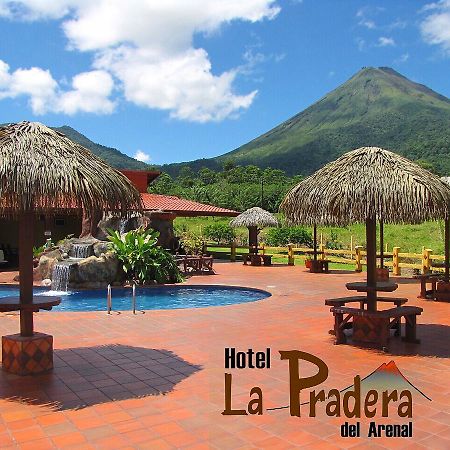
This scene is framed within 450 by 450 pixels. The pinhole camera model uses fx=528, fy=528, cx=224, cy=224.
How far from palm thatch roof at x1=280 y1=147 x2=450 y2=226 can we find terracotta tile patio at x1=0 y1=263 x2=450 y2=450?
1.77 metres

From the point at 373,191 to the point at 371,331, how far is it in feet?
6.12

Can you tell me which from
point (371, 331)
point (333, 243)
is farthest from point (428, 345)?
point (333, 243)

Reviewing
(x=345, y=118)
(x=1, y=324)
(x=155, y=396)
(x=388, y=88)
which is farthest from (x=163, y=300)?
(x=388, y=88)

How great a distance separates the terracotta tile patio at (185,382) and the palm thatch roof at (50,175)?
6.09ft

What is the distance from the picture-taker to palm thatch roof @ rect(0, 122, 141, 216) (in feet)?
17.4

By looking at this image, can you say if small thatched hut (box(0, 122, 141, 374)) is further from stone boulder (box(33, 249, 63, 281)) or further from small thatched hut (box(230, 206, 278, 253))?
small thatched hut (box(230, 206, 278, 253))

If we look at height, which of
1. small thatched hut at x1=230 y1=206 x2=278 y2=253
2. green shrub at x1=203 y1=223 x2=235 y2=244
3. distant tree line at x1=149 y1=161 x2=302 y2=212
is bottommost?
green shrub at x1=203 y1=223 x2=235 y2=244

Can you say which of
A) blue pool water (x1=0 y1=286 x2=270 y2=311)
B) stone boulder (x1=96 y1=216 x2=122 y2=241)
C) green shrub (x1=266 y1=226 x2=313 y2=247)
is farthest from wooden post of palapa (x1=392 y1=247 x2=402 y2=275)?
stone boulder (x1=96 y1=216 x2=122 y2=241)

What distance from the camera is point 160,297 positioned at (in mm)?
13273

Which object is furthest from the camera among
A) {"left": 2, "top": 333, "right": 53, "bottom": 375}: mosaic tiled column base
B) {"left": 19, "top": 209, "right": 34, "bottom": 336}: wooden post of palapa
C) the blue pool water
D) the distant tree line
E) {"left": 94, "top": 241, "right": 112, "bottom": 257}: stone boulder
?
→ the distant tree line

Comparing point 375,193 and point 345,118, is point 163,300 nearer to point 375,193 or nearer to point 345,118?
point 375,193

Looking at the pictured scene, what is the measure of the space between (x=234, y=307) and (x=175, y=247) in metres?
9.82

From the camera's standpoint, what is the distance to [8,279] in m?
16.0

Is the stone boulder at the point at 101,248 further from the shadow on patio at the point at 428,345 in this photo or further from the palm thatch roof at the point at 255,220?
the shadow on patio at the point at 428,345
